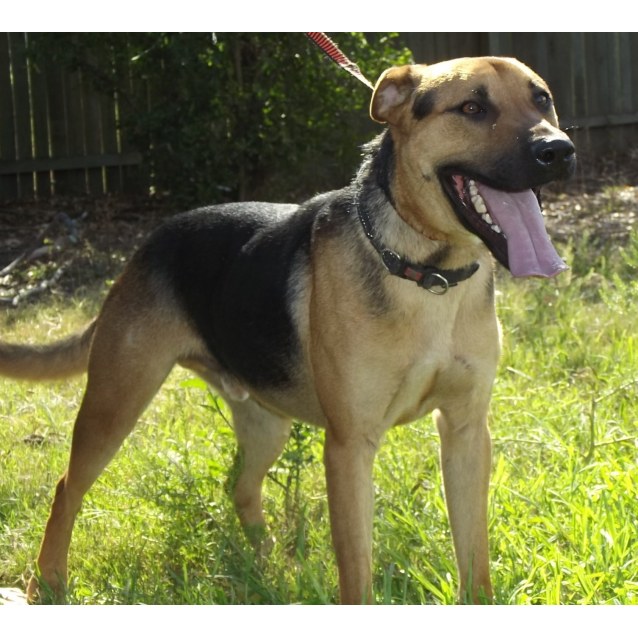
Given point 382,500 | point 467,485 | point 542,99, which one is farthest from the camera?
point 382,500

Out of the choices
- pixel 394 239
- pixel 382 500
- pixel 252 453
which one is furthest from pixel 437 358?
pixel 252 453

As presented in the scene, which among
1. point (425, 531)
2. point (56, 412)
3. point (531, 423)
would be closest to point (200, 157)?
point (56, 412)

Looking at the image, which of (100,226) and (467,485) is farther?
(100,226)

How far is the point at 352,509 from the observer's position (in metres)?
3.95

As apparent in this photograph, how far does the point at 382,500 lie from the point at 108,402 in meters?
1.27

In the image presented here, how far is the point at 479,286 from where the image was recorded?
422 centimetres

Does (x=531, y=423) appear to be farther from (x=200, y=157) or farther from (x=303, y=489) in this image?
(x=200, y=157)

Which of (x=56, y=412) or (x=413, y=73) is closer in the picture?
(x=413, y=73)

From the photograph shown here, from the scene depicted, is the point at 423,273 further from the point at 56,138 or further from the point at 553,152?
the point at 56,138

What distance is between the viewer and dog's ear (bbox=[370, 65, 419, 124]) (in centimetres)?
408

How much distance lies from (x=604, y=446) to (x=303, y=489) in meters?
1.41

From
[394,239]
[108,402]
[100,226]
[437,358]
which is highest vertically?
[394,239]

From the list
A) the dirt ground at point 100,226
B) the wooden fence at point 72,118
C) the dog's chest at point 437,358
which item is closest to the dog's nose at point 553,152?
the dog's chest at point 437,358

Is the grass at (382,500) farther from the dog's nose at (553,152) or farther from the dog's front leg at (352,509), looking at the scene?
the dog's nose at (553,152)
